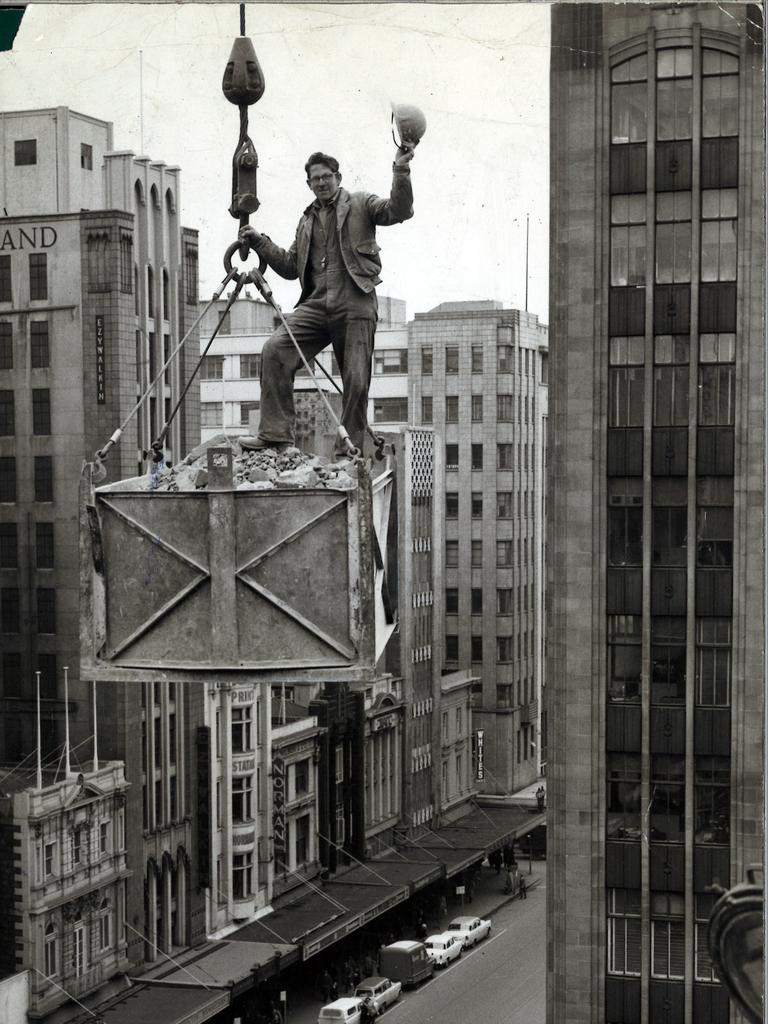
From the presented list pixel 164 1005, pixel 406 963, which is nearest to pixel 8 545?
pixel 164 1005

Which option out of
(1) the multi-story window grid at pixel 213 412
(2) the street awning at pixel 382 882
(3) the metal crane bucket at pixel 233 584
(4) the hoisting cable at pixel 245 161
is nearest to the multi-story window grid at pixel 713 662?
(1) the multi-story window grid at pixel 213 412

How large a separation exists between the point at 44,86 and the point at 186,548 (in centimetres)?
536

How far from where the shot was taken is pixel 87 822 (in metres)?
29.5

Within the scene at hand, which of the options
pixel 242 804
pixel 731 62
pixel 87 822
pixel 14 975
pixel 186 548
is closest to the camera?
pixel 186 548

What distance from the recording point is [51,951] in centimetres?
2858

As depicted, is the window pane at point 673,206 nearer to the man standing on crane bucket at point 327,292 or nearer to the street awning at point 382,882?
the man standing on crane bucket at point 327,292

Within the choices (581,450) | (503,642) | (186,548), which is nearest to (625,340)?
(581,450)

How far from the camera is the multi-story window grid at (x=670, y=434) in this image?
22.8 m

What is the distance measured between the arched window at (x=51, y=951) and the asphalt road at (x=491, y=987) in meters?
4.88

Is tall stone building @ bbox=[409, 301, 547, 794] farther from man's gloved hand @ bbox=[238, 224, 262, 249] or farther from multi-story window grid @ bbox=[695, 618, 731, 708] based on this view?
man's gloved hand @ bbox=[238, 224, 262, 249]

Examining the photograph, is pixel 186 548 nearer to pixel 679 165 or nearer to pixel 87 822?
pixel 679 165

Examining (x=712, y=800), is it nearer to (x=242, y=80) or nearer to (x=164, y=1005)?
(x=164, y=1005)

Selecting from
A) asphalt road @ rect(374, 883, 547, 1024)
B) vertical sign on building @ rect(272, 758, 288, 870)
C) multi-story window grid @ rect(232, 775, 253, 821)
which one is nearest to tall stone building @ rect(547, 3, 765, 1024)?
asphalt road @ rect(374, 883, 547, 1024)

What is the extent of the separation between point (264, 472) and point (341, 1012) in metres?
20.0
